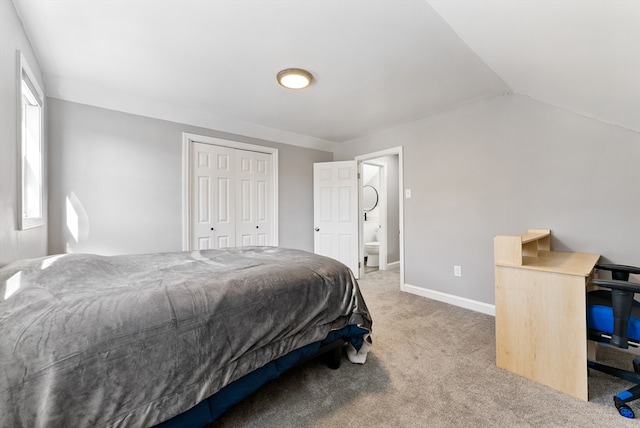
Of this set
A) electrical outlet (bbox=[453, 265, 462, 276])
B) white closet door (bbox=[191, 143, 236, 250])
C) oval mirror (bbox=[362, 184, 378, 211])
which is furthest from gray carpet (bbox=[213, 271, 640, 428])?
oval mirror (bbox=[362, 184, 378, 211])

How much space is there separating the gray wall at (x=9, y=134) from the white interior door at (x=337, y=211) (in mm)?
3241

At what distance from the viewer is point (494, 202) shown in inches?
109

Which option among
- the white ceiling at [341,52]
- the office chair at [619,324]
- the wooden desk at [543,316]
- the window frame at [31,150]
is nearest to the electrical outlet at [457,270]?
the wooden desk at [543,316]

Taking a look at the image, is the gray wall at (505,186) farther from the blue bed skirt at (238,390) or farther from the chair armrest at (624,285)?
the blue bed skirt at (238,390)

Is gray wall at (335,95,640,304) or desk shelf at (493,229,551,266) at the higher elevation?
gray wall at (335,95,640,304)

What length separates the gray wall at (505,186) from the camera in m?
2.11

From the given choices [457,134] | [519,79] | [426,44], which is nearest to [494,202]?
[457,134]

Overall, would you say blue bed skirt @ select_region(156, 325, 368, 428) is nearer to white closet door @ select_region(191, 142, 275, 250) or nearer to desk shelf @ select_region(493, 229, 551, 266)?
desk shelf @ select_region(493, 229, 551, 266)

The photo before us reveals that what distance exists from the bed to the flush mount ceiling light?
5.37ft

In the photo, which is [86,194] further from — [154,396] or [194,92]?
[154,396]

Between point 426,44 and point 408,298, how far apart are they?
2729mm

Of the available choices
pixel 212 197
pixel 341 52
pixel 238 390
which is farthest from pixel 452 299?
pixel 212 197

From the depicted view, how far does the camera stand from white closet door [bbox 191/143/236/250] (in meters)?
3.25

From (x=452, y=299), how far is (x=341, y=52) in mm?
2873
